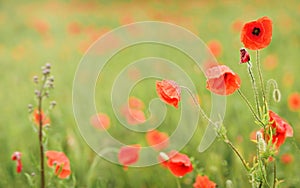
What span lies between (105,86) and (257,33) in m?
2.17

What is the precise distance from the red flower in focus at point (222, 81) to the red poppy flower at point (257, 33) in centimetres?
9

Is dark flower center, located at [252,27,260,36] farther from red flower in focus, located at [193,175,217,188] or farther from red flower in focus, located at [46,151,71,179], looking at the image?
red flower in focus, located at [46,151,71,179]

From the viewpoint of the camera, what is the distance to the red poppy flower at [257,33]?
1.12m

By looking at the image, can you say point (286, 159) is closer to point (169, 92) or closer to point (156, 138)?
point (156, 138)

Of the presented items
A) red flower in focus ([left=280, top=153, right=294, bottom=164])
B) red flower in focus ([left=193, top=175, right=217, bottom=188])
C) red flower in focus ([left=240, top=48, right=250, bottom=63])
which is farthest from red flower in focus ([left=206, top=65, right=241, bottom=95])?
red flower in focus ([left=280, top=153, right=294, bottom=164])

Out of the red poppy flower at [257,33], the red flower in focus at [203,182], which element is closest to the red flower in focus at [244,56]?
the red poppy flower at [257,33]

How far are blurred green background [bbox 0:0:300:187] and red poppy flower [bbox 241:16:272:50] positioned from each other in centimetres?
43

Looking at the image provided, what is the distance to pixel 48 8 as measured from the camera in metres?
6.75

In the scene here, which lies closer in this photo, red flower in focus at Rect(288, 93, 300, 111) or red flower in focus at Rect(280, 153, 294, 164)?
red flower in focus at Rect(280, 153, 294, 164)

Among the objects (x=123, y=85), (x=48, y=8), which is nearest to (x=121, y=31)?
(x=123, y=85)

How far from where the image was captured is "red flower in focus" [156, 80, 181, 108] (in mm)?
1105

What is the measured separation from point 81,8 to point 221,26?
2.65 m

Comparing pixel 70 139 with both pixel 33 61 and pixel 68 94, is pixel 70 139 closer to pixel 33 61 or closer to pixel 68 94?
pixel 68 94

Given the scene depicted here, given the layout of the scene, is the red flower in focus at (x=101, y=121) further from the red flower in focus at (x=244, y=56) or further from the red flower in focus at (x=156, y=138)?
the red flower in focus at (x=244, y=56)
